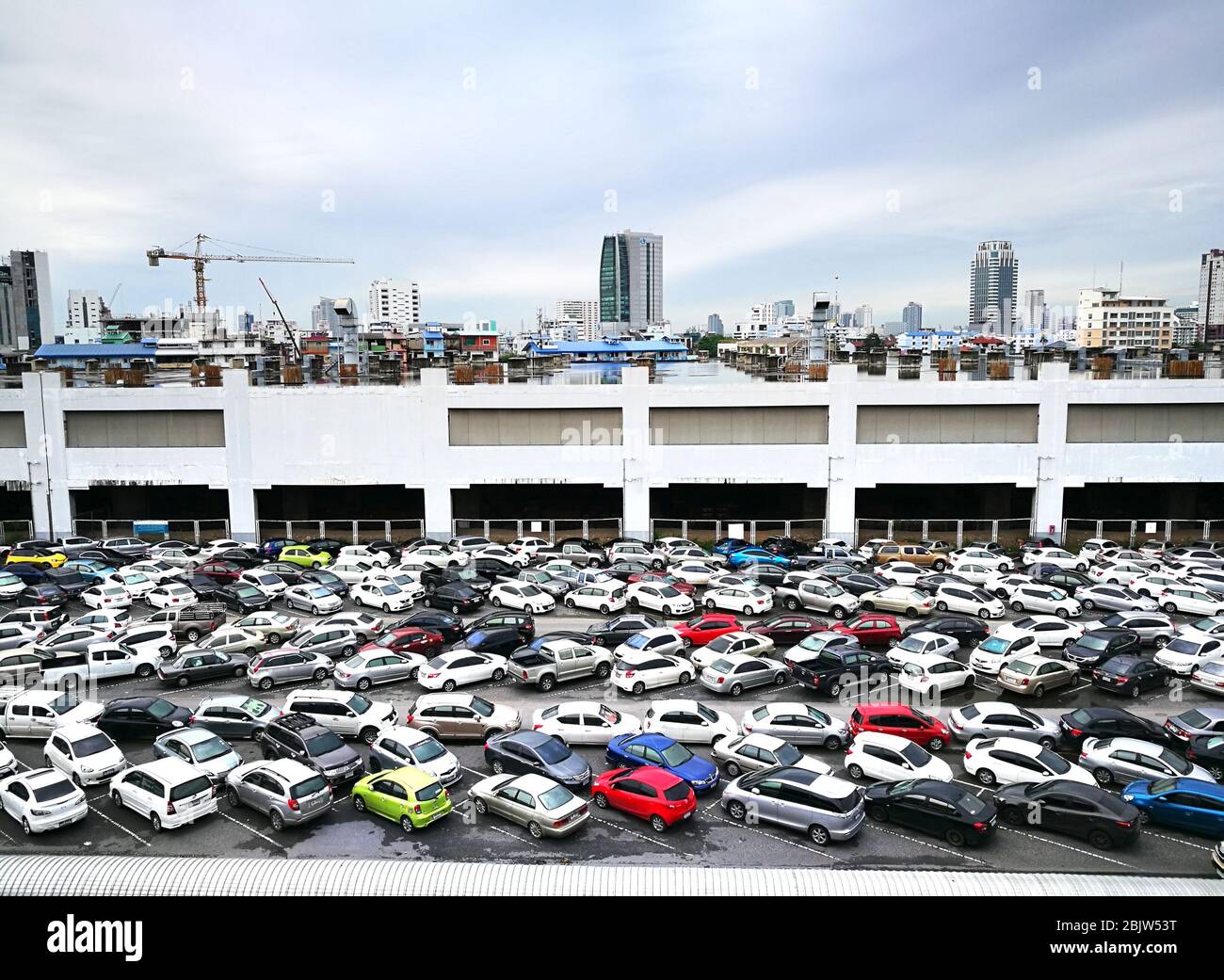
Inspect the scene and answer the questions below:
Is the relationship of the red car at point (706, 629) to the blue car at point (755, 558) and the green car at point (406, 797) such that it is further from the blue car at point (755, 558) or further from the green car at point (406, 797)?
the green car at point (406, 797)

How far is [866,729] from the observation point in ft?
65.7

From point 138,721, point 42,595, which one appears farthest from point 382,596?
point 42,595

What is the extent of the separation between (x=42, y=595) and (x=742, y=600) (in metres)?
24.8

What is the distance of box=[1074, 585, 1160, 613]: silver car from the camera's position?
29625mm

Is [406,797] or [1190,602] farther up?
[1190,602]

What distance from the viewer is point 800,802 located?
1597 cm

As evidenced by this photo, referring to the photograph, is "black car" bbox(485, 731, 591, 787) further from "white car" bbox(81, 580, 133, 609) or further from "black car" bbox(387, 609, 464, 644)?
"white car" bbox(81, 580, 133, 609)

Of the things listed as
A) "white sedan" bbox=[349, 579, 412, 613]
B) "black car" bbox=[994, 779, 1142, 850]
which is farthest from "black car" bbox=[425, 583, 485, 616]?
"black car" bbox=[994, 779, 1142, 850]

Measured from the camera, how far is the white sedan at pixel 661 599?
29891 mm

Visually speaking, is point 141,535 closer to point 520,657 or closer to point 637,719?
point 520,657

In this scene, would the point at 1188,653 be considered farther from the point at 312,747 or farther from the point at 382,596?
the point at 382,596

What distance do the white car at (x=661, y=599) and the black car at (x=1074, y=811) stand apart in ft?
46.4

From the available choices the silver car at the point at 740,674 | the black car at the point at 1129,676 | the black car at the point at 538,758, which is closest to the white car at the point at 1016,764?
the black car at the point at 1129,676
